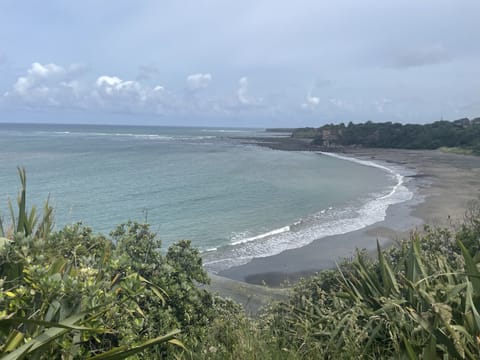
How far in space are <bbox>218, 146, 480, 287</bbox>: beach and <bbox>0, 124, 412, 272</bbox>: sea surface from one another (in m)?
0.74

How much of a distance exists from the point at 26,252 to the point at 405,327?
107 inches

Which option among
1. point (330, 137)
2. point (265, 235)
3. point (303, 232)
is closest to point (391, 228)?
point (303, 232)

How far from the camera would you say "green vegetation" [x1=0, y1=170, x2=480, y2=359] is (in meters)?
2.46

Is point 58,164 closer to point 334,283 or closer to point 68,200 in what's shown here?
point 68,200

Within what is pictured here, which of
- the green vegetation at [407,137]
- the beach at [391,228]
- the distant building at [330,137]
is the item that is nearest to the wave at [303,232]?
the beach at [391,228]

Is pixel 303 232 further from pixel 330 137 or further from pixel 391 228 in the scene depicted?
pixel 330 137

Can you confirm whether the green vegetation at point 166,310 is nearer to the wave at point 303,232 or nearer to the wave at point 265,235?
the wave at point 303,232

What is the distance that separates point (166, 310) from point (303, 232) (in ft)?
51.9

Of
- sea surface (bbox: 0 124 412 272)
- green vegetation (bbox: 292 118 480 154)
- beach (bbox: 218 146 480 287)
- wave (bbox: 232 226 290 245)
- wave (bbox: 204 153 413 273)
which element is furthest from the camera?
green vegetation (bbox: 292 118 480 154)

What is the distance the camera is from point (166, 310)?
445 centimetres

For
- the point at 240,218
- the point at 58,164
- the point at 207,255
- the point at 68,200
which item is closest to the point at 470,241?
the point at 207,255

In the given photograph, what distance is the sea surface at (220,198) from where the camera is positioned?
19000 millimetres

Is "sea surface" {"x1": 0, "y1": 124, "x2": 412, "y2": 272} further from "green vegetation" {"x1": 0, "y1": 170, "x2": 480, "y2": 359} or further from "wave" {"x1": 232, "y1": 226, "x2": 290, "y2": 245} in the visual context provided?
"green vegetation" {"x1": 0, "y1": 170, "x2": 480, "y2": 359}

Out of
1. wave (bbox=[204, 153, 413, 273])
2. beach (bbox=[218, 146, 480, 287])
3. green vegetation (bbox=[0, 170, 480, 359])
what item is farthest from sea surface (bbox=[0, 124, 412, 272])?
green vegetation (bbox=[0, 170, 480, 359])
